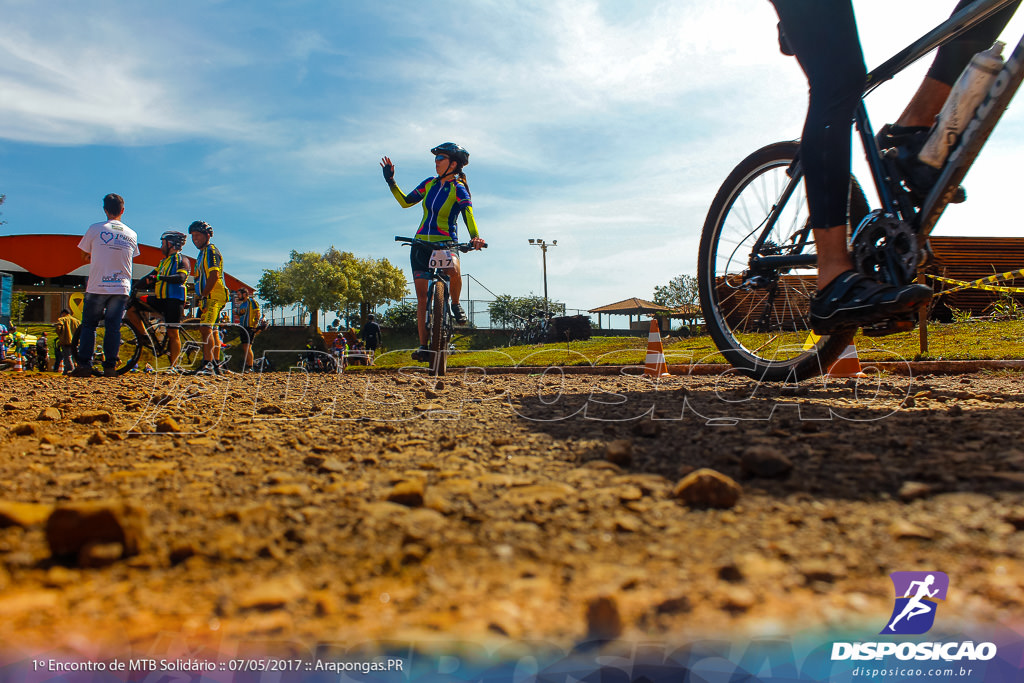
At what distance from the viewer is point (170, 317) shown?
6.62 metres

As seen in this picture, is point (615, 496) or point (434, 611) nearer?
point (434, 611)

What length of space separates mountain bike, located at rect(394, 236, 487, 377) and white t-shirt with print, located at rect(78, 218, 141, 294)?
9.86 ft

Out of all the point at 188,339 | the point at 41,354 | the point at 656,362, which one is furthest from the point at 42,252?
the point at 656,362

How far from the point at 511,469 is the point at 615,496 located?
33 centimetres

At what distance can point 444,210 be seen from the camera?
512 centimetres

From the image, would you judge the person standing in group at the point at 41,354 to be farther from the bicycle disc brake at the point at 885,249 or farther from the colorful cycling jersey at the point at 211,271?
the bicycle disc brake at the point at 885,249

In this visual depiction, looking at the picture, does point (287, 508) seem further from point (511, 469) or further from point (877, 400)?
point (877, 400)

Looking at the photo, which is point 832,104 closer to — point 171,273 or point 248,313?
point 171,273

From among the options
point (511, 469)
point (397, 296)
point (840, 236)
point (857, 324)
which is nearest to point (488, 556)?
point (511, 469)

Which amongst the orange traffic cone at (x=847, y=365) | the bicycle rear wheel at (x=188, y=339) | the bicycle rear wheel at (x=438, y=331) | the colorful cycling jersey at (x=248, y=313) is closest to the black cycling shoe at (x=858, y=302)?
the orange traffic cone at (x=847, y=365)

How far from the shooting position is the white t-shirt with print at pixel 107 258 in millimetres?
5652

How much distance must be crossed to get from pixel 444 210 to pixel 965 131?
12.4ft

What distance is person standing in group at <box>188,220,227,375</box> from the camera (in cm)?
670

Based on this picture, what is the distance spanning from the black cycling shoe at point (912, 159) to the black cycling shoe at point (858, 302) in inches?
19.3
